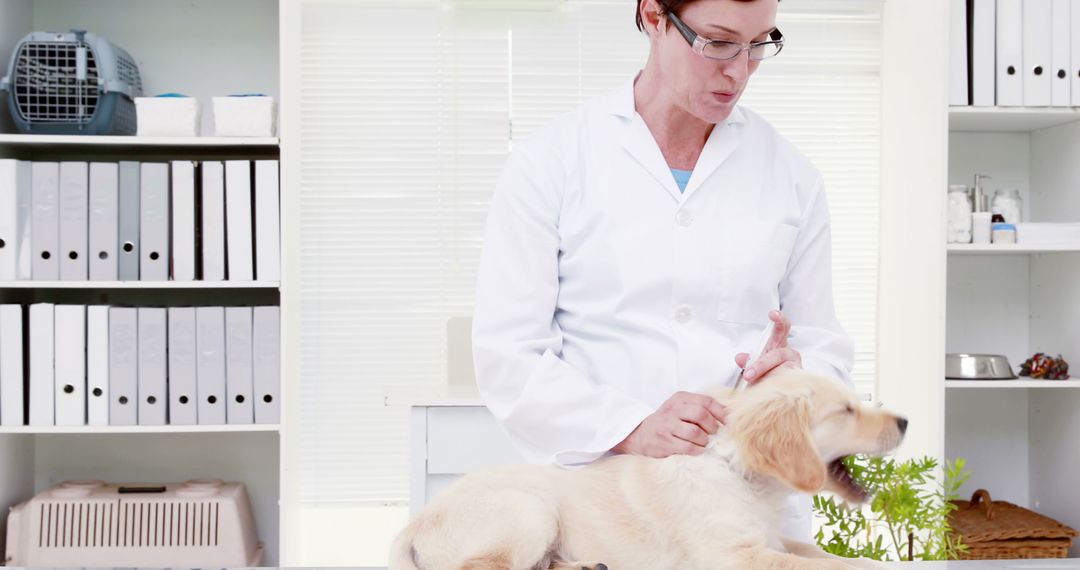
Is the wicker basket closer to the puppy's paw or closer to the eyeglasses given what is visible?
the eyeglasses

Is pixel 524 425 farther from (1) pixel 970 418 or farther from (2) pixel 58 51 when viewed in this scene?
(1) pixel 970 418

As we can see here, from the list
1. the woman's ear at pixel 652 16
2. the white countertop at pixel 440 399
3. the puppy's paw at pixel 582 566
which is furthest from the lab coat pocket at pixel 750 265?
the white countertop at pixel 440 399

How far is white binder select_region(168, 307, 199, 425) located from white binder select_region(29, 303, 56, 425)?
1.12ft

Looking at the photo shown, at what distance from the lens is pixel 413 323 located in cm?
329

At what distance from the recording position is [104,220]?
272 cm

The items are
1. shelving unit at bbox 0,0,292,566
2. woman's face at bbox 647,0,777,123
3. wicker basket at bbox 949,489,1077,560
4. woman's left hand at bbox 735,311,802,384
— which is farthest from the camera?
shelving unit at bbox 0,0,292,566

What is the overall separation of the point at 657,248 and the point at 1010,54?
224 cm

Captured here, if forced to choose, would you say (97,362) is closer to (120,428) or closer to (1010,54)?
(120,428)

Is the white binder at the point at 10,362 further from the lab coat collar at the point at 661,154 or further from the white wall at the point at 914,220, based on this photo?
the white wall at the point at 914,220

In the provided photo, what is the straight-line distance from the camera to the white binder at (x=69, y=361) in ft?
8.87

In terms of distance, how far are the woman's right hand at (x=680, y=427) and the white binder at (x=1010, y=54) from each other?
2.40m

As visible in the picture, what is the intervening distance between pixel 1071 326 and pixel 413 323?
218 cm

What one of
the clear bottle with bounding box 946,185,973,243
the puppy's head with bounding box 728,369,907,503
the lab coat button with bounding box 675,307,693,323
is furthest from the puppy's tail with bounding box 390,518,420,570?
the clear bottle with bounding box 946,185,973,243

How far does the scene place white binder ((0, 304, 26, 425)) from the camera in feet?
8.81
